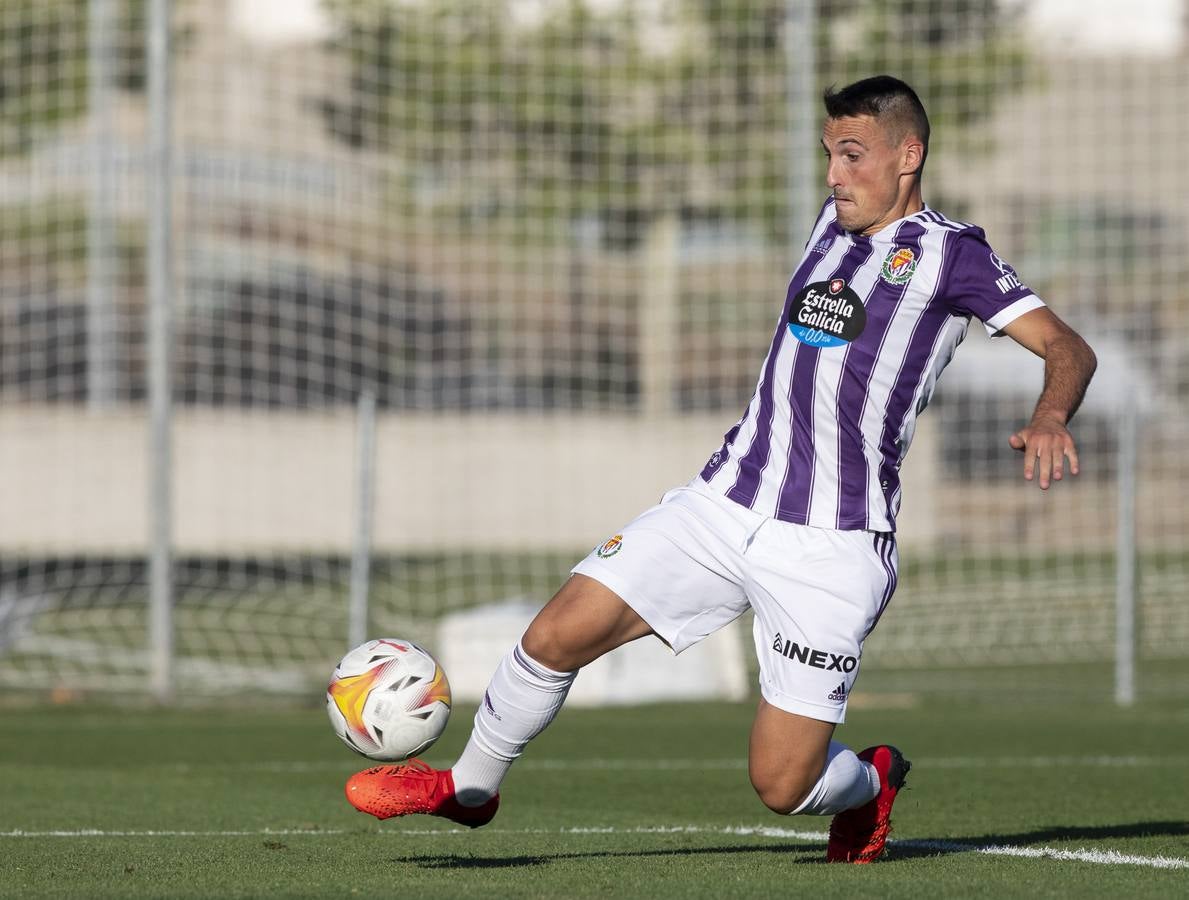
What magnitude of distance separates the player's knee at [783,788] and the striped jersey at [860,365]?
652 millimetres

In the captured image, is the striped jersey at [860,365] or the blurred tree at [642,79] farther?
the blurred tree at [642,79]

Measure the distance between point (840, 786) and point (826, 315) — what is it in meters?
1.22

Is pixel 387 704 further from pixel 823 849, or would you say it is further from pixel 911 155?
pixel 911 155

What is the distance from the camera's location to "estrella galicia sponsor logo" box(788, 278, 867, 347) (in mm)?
4898

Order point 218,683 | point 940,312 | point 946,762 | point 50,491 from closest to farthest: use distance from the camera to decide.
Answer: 1. point 940,312
2. point 946,762
3. point 218,683
4. point 50,491

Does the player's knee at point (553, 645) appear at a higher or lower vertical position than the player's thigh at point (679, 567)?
lower

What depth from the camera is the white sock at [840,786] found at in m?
4.90

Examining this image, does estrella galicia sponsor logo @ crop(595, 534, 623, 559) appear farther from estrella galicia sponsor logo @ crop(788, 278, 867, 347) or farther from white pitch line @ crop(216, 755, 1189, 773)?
white pitch line @ crop(216, 755, 1189, 773)

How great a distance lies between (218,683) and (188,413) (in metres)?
2.40

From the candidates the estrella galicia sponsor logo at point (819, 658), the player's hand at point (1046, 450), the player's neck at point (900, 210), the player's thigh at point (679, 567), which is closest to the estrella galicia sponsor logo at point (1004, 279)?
the player's neck at point (900, 210)

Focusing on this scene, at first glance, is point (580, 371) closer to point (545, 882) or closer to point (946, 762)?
point (946, 762)

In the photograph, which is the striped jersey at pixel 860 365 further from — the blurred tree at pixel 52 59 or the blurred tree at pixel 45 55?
the blurred tree at pixel 45 55

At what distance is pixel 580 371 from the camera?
14555 millimetres

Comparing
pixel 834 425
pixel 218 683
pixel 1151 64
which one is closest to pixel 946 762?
pixel 834 425
